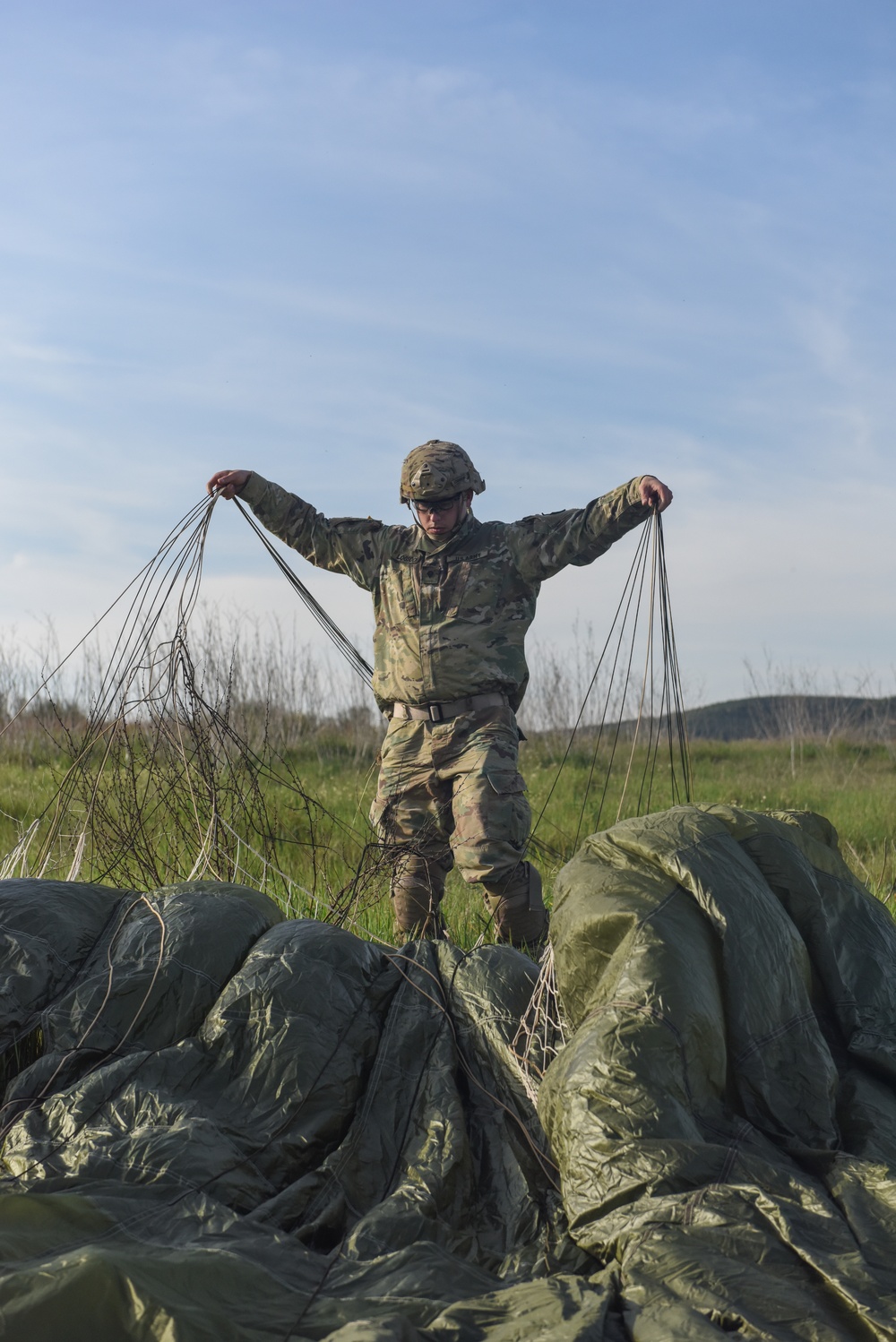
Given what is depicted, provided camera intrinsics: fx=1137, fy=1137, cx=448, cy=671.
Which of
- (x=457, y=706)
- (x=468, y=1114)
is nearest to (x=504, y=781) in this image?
(x=457, y=706)

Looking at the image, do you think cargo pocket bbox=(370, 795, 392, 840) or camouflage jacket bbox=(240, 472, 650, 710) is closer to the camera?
camouflage jacket bbox=(240, 472, 650, 710)

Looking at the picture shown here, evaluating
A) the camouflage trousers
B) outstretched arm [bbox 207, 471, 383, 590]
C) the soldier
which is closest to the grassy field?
the camouflage trousers

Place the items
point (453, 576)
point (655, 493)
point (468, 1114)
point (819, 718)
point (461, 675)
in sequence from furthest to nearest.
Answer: point (819, 718) → point (453, 576) → point (461, 675) → point (655, 493) → point (468, 1114)

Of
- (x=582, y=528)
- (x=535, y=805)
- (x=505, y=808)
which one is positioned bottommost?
(x=535, y=805)

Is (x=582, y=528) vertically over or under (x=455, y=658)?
over

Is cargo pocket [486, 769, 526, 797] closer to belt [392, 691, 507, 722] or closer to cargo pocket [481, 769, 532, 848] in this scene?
cargo pocket [481, 769, 532, 848]

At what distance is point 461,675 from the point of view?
498cm

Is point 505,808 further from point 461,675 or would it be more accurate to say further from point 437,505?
point 437,505

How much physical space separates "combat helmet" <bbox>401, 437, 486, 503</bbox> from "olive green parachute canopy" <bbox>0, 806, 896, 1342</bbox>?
2.40 metres

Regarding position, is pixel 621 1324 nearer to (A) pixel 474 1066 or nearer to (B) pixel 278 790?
(A) pixel 474 1066

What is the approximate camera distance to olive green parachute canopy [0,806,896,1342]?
1860 mm

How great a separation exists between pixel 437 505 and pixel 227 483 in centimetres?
95

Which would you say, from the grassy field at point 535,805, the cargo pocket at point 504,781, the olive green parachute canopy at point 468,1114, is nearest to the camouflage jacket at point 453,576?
the cargo pocket at point 504,781

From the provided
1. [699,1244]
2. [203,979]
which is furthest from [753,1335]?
[203,979]
